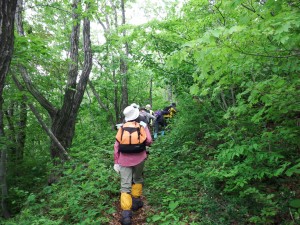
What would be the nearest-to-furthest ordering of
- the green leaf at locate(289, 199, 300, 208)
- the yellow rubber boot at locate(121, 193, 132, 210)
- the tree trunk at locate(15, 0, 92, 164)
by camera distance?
the green leaf at locate(289, 199, 300, 208), the yellow rubber boot at locate(121, 193, 132, 210), the tree trunk at locate(15, 0, 92, 164)

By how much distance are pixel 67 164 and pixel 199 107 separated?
4.26 m

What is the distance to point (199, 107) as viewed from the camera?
6.98 m

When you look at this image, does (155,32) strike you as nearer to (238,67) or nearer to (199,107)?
(199,107)

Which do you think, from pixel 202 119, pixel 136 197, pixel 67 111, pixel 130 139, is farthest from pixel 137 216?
pixel 67 111

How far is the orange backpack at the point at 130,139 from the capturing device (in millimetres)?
4688

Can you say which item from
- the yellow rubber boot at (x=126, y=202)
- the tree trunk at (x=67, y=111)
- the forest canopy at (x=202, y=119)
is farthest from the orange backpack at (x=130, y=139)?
the tree trunk at (x=67, y=111)

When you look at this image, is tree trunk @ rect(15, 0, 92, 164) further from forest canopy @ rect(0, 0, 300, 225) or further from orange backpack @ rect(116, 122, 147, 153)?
orange backpack @ rect(116, 122, 147, 153)

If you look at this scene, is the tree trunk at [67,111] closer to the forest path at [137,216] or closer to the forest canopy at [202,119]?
the forest canopy at [202,119]

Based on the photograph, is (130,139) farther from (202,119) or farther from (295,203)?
(202,119)

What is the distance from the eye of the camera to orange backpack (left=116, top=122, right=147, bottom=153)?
4.69m

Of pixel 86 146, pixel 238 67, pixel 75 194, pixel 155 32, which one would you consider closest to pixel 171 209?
pixel 75 194

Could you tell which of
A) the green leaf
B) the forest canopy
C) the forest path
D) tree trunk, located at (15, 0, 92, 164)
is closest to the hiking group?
the forest path

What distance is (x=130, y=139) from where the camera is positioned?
4691 millimetres

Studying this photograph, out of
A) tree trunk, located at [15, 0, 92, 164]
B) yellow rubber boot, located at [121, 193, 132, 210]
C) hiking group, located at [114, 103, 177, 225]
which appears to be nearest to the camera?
yellow rubber boot, located at [121, 193, 132, 210]
